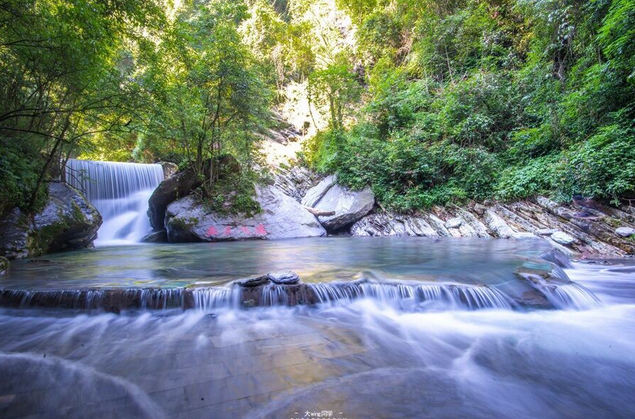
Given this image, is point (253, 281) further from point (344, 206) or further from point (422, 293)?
point (344, 206)

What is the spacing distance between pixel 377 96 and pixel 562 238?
1089 centimetres

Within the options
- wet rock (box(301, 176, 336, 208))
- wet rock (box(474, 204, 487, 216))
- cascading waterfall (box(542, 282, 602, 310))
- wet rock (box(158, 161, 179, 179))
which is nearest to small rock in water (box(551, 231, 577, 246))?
wet rock (box(474, 204, 487, 216))

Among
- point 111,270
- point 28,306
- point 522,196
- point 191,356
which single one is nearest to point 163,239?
point 111,270

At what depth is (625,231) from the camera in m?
6.67

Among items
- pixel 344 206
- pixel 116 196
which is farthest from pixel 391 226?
pixel 116 196

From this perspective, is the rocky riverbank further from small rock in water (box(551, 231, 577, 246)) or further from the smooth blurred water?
the smooth blurred water

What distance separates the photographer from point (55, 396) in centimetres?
193

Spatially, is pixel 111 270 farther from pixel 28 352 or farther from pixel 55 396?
pixel 55 396

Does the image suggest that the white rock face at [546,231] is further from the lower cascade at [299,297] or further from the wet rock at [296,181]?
the wet rock at [296,181]

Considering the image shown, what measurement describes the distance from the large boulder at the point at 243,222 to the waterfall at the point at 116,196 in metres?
2.34

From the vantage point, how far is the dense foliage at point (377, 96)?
20.6 feet

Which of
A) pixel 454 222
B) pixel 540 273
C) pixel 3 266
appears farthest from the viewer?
A: pixel 454 222

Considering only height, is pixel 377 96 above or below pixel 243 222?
above

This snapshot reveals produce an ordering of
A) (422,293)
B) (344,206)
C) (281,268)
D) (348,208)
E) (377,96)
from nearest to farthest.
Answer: (422,293), (281,268), (348,208), (344,206), (377,96)
